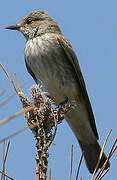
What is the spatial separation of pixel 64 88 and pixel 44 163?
9.93ft

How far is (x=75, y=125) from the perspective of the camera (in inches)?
237

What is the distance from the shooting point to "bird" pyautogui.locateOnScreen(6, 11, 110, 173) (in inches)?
208

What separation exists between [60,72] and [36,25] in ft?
4.46

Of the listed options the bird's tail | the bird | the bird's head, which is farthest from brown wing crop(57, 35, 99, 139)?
the bird's head

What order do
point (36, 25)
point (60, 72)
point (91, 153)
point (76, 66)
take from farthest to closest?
point (36, 25) → point (91, 153) → point (76, 66) → point (60, 72)

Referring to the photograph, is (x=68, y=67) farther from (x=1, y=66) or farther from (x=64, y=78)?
(x=1, y=66)

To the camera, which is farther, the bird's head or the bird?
the bird's head

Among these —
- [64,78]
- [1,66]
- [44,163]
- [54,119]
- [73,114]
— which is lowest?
[44,163]

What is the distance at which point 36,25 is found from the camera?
20.5 ft

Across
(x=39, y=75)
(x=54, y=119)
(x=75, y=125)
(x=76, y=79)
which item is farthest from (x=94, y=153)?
(x=54, y=119)

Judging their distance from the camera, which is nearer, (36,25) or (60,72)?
(60,72)

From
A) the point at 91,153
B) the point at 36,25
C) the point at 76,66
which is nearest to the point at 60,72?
the point at 76,66

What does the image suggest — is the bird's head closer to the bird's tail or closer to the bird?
the bird

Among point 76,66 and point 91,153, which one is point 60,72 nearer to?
point 76,66
